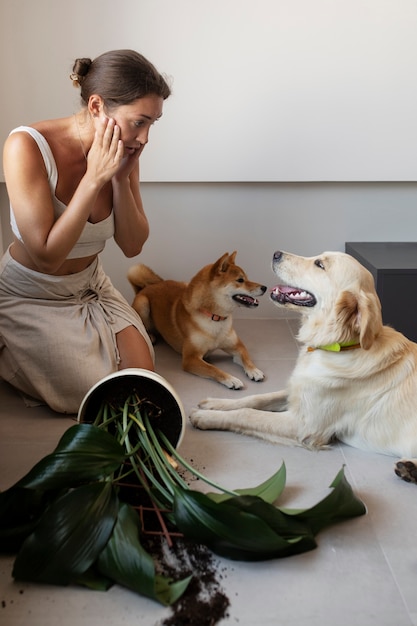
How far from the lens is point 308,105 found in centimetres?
259

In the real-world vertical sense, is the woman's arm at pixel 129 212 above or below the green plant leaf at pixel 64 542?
above

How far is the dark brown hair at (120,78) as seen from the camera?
1726 mm

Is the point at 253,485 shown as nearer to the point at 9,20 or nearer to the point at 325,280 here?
the point at 325,280

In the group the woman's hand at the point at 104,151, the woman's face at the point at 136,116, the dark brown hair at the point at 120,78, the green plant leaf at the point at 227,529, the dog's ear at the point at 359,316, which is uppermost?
the dark brown hair at the point at 120,78

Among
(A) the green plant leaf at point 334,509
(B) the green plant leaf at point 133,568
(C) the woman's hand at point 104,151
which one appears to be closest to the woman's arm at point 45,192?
(C) the woman's hand at point 104,151

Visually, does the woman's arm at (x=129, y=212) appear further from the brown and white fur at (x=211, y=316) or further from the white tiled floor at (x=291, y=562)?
the white tiled floor at (x=291, y=562)

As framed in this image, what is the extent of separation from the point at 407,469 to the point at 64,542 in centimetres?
93

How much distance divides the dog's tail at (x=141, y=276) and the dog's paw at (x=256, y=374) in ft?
2.16

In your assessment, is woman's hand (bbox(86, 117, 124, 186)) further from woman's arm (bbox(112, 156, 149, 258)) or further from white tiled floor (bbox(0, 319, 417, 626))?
white tiled floor (bbox(0, 319, 417, 626))

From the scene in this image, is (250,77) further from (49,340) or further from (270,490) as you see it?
(270,490)

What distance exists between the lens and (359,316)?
168 cm

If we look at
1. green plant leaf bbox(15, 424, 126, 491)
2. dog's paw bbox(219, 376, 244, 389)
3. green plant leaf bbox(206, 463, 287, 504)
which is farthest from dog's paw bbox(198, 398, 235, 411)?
green plant leaf bbox(15, 424, 126, 491)

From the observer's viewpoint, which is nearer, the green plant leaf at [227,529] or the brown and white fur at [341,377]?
the green plant leaf at [227,529]

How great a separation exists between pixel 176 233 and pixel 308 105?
2.57 feet
